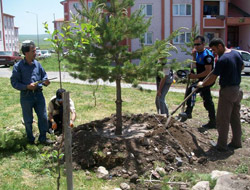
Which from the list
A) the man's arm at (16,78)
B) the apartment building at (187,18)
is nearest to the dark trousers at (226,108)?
the man's arm at (16,78)

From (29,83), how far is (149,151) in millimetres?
2277

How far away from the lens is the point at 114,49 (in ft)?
15.5

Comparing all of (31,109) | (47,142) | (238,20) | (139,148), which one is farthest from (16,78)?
(238,20)

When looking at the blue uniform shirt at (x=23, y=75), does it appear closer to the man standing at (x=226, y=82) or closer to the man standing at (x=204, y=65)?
the man standing at (x=226, y=82)

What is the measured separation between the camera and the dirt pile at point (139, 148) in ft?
14.6

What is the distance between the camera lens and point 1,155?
4.89 meters

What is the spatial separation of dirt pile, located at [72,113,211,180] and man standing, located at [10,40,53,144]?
0.78 m

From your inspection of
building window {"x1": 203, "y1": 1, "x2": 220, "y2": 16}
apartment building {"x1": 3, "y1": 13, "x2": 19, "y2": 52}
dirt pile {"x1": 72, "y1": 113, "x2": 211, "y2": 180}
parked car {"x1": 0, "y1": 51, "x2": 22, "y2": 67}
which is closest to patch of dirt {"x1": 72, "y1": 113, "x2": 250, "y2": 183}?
dirt pile {"x1": 72, "y1": 113, "x2": 211, "y2": 180}

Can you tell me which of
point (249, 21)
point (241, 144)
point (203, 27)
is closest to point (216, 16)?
point (203, 27)

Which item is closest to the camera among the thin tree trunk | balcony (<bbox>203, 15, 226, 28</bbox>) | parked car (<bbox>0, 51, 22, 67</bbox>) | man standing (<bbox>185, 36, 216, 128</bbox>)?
the thin tree trunk

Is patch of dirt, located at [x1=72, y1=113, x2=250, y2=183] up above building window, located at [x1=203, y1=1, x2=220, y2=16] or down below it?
below

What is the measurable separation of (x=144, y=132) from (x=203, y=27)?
27500mm

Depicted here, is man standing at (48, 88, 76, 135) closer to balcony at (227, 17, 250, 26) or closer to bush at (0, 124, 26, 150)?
bush at (0, 124, 26, 150)

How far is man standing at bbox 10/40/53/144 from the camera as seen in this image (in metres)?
4.99
